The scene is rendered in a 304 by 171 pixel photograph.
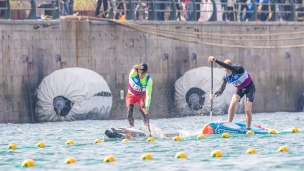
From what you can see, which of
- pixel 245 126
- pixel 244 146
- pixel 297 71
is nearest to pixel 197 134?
pixel 245 126

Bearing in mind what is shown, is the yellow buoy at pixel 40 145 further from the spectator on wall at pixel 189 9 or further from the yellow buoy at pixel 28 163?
the spectator on wall at pixel 189 9

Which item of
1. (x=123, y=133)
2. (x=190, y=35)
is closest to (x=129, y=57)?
(x=190, y=35)

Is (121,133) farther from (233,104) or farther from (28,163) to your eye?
(28,163)

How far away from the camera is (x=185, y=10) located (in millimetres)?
36906

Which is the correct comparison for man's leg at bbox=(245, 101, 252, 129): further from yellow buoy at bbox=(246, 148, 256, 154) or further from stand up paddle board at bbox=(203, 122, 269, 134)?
yellow buoy at bbox=(246, 148, 256, 154)

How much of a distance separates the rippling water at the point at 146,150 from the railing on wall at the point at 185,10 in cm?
494

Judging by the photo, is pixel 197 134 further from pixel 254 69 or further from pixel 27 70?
pixel 254 69

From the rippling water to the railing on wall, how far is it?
494 cm

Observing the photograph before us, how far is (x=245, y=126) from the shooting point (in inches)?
1050

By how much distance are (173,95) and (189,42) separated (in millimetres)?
1971

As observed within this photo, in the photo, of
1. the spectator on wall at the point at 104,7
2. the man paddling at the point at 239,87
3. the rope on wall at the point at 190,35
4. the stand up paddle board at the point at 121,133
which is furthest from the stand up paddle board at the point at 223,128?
the spectator on wall at the point at 104,7

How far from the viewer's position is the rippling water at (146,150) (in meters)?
19.5

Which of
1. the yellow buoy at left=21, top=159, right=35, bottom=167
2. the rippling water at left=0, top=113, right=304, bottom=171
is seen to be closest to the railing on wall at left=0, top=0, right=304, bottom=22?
the rippling water at left=0, top=113, right=304, bottom=171

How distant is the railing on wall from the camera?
34.4m
